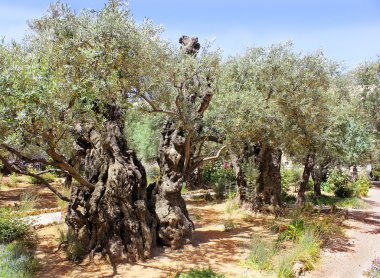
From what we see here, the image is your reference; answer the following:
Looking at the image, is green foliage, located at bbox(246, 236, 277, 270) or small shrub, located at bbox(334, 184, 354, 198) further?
small shrub, located at bbox(334, 184, 354, 198)

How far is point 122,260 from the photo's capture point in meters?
9.95

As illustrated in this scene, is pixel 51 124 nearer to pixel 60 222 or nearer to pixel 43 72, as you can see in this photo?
pixel 43 72

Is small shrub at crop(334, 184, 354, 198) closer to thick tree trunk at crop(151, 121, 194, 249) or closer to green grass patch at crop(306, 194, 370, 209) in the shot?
green grass patch at crop(306, 194, 370, 209)

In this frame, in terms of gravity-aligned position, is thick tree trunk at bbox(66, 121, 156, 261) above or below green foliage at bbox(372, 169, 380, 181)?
above

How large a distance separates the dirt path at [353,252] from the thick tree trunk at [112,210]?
201 inches

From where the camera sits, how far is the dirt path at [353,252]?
10.2 meters

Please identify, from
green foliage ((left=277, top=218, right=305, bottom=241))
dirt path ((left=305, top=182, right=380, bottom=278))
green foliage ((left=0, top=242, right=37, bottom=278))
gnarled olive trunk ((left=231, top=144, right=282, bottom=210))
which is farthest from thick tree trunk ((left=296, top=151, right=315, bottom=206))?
green foliage ((left=0, top=242, right=37, bottom=278))

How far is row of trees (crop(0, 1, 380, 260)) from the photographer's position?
25.8 feet

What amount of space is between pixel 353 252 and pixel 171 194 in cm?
677

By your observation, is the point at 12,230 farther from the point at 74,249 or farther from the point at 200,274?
the point at 200,274

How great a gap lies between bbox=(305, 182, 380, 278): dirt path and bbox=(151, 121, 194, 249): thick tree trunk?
4.17 meters

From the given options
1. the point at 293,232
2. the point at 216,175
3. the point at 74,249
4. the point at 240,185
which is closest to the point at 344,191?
the point at 216,175

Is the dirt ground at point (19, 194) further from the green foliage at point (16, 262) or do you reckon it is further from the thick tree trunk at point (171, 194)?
the thick tree trunk at point (171, 194)

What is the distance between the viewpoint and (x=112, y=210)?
397 inches
